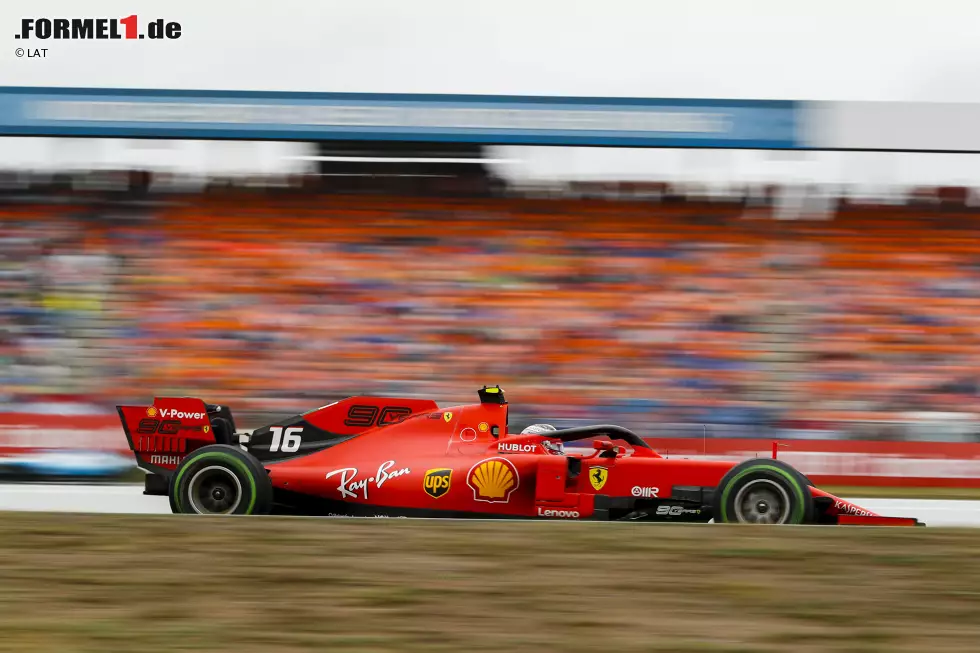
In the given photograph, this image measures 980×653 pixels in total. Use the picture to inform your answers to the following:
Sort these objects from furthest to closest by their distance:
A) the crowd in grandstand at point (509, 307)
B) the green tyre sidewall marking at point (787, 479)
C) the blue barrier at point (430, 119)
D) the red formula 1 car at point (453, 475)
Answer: the blue barrier at point (430, 119) < the crowd in grandstand at point (509, 307) < the red formula 1 car at point (453, 475) < the green tyre sidewall marking at point (787, 479)

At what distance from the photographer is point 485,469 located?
7.36m

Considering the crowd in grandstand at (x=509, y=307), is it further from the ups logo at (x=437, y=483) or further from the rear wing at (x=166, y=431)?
the ups logo at (x=437, y=483)

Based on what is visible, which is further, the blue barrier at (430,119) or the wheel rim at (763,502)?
the blue barrier at (430,119)

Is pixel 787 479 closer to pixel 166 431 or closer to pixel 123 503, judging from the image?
pixel 166 431

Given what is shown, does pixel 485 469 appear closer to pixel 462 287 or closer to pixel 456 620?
pixel 456 620

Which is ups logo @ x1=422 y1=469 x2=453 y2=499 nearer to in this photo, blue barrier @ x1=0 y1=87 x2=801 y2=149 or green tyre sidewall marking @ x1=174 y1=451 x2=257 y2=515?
green tyre sidewall marking @ x1=174 y1=451 x2=257 y2=515

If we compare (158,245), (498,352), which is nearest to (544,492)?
(498,352)

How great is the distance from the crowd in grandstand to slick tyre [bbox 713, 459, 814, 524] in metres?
4.95

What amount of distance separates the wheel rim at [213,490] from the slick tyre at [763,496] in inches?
125

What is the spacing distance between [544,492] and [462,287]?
6.45m

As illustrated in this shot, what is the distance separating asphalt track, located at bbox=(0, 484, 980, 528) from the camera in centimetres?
889

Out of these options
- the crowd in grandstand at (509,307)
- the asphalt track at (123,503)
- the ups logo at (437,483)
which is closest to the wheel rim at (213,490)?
the asphalt track at (123,503)

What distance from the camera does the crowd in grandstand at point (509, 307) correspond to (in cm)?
1254

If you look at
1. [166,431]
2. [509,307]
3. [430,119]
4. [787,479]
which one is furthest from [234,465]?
[430,119]
